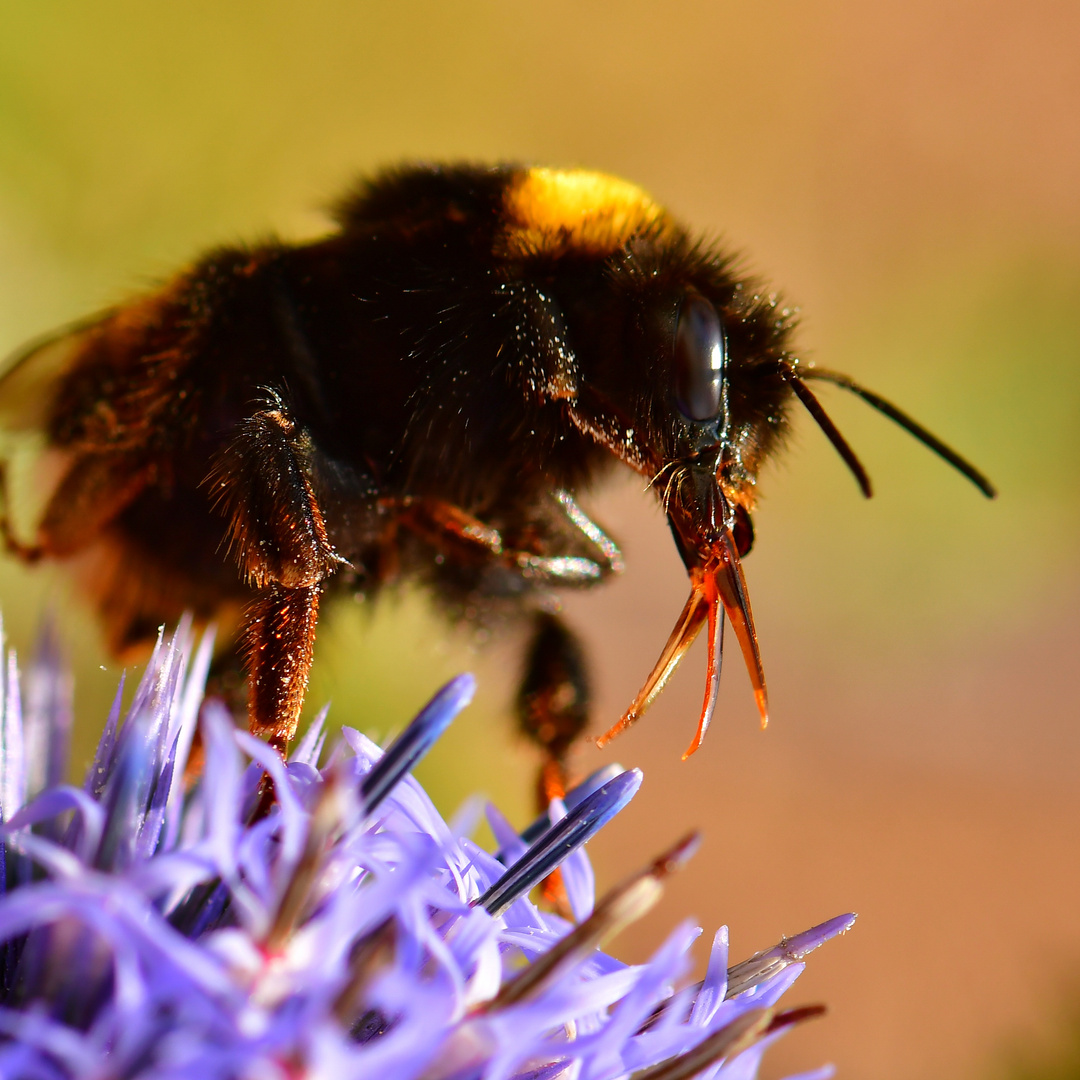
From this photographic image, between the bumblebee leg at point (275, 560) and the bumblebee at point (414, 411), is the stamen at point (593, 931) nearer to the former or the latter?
the bumblebee at point (414, 411)

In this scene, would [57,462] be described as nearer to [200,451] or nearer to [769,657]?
[200,451]

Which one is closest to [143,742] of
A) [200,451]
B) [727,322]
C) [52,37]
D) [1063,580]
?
[200,451]

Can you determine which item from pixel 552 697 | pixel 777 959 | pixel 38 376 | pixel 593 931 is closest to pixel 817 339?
pixel 552 697

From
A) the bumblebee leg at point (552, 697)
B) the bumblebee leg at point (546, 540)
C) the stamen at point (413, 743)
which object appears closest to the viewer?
the stamen at point (413, 743)

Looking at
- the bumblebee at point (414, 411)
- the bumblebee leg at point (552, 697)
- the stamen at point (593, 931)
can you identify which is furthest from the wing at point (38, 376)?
the stamen at point (593, 931)

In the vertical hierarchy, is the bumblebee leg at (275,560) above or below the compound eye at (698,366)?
below

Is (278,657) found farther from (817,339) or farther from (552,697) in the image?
(817,339)
